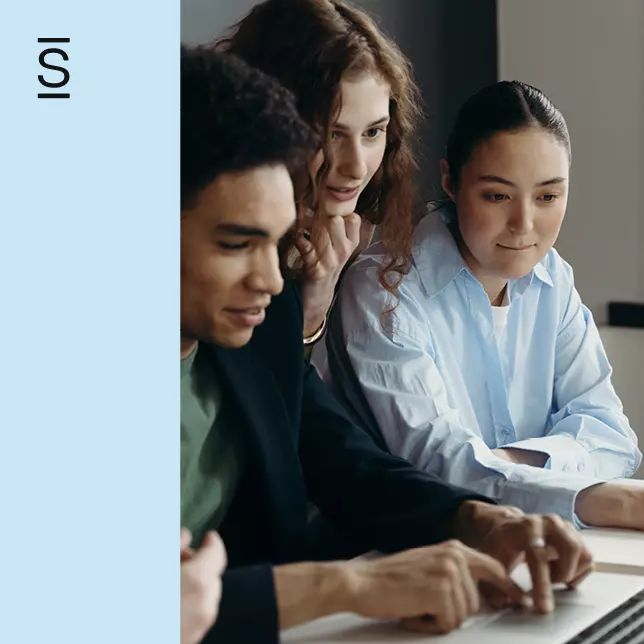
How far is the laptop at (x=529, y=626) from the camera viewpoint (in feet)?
1.98

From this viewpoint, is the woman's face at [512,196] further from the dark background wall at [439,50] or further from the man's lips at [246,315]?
the man's lips at [246,315]

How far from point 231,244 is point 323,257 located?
0.24m

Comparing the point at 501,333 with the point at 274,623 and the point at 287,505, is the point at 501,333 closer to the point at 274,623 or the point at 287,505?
the point at 287,505

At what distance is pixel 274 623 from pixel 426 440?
1.11ft

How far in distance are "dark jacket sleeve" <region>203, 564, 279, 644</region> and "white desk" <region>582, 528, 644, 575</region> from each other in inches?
9.3

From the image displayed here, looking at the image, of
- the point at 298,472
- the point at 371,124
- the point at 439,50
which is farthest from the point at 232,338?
the point at 439,50

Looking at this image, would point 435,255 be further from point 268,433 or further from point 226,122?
point 226,122

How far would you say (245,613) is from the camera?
579mm

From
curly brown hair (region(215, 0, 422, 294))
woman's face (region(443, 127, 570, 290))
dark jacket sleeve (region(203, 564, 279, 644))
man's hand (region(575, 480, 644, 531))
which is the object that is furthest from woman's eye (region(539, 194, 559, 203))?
dark jacket sleeve (region(203, 564, 279, 644))

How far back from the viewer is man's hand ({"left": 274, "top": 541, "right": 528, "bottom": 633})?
0.60m

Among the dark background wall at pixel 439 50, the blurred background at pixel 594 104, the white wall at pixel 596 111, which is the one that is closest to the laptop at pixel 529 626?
the dark background wall at pixel 439 50
